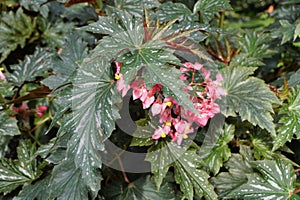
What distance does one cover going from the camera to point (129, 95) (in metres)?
1.42

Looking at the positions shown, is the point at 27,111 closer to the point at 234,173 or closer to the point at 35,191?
the point at 35,191

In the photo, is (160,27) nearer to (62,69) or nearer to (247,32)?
(62,69)

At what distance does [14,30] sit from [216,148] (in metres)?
1.20

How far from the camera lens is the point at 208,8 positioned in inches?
65.8

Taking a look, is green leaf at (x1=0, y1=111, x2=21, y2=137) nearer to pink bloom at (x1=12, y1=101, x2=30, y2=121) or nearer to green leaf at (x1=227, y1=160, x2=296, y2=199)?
pink bloom at (x1=12, y1=101, x2=30, y2=121)

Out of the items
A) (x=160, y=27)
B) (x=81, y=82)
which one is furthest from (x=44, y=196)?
(x=160, y=27)

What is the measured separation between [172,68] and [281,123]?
0.56m

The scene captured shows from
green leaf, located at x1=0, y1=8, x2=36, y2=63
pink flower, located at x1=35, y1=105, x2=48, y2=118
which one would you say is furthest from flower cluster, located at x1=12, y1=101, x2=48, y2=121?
green leaf, located at x1=0, y1=8, x2=36, y2=63

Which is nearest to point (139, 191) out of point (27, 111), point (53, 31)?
point (27, 111)

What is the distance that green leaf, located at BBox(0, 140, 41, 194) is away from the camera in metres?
1.58

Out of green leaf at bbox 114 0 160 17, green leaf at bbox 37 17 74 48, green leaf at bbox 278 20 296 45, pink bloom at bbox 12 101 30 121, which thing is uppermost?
green leaf at bbox 114 0 160 17

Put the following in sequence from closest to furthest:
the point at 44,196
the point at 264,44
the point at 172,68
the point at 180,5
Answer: the point at 172,68 < the point at 44,196 < the point at 180,5 < the point at 264,44

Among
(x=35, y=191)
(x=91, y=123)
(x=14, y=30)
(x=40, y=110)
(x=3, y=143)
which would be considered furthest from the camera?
(x=14, y=30)

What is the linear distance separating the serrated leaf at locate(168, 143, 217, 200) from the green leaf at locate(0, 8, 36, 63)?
42.1 inches
